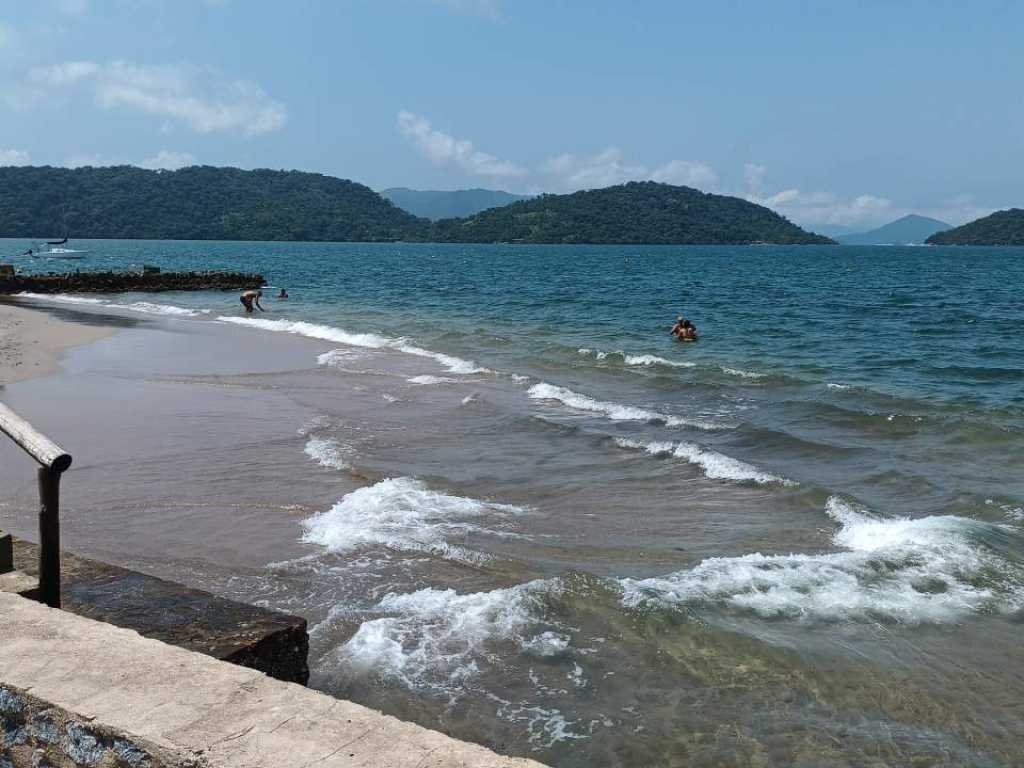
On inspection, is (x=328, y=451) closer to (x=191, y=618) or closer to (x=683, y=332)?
(x=191, y=618)

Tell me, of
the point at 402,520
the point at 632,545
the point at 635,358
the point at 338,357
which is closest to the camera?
the point at 632,545

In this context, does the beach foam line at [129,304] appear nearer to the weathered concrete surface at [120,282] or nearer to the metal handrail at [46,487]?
the weathered concrete surface at [120,282]

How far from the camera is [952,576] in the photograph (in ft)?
25.8

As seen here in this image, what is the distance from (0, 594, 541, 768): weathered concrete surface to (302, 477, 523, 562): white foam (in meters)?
4.19

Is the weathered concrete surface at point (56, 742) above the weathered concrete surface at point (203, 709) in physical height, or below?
below

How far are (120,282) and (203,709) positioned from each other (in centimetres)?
5124

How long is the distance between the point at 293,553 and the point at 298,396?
351 inches

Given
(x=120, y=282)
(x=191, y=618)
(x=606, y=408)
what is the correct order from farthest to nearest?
1. (x=120, y=282)
2. (x=606, y=408)
3. (x=191, y=618)

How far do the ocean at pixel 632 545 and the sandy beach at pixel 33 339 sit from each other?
1107 millimetres

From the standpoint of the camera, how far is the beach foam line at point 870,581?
7.08 m

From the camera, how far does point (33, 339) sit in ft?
81.0

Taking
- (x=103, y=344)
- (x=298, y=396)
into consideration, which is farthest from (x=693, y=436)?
(x=103, y=344)

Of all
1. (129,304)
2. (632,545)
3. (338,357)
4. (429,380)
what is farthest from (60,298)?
(632,545)

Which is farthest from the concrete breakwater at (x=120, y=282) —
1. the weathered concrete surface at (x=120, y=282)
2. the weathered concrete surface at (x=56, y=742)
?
the weathered concrete surface at (x=56, y=742)
